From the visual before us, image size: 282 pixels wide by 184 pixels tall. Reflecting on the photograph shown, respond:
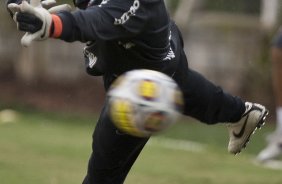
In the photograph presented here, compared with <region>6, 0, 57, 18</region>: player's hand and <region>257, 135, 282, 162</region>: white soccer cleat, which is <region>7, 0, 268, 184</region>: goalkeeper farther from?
<region>257, 135, 282, 162</region>: white soccer cleat

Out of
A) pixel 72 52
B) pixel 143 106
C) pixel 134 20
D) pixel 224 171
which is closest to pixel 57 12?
pixel 134 20

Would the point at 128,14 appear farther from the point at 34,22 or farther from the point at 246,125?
the point at 246,125

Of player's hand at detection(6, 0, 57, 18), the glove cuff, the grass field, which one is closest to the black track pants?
player's hand at detection(6, 0, 57, 18)

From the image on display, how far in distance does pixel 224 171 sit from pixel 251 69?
560cm

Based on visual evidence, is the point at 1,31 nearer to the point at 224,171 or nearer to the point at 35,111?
the point at 35,111

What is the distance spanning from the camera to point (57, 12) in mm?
5477

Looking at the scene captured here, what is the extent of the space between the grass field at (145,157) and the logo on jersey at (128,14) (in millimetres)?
2696

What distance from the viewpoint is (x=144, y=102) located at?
17.3 feet

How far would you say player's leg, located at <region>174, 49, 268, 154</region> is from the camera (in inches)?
247

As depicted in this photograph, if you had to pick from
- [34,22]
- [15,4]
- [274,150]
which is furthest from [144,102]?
[274,150]

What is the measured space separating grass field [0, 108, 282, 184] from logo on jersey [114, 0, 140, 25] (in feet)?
8.84

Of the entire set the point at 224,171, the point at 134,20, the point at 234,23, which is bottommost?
the point at 234,23

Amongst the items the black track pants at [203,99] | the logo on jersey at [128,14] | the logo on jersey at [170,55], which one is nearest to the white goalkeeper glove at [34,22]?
the logo on jersey at [128,14]

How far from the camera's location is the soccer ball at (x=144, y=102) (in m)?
5.26
